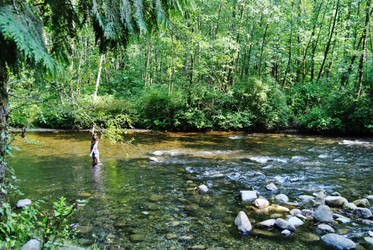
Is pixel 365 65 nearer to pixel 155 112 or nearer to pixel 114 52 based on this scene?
pixel 155 112

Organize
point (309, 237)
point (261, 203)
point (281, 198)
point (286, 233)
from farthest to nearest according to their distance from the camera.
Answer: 1. point (281, 198)
2. point (261, 203)
3. point (286, 233)
4. point (309, 237)

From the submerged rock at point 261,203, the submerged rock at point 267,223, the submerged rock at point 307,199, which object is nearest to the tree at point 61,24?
the submerged rock at point 267,223

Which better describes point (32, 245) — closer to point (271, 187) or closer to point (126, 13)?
point (126, 13)

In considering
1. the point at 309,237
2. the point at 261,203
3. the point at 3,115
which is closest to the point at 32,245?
the point at 3,115

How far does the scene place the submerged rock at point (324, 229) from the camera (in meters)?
4.60

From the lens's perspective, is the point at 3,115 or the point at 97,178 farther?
the point at 97,178

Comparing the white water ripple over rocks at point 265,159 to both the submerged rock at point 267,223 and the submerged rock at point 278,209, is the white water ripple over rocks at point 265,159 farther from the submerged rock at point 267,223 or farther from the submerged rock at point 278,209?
the submerged rock at point 267,223

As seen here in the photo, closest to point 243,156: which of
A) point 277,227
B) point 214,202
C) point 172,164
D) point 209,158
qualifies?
point 209,158

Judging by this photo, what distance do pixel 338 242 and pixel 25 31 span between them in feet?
16.2

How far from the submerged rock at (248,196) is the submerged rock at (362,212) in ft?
6.80

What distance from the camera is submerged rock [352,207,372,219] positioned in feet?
17.0

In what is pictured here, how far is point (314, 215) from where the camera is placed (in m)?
5.13

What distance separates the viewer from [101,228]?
4699mm

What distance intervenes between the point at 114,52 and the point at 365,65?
2009 centimetres
